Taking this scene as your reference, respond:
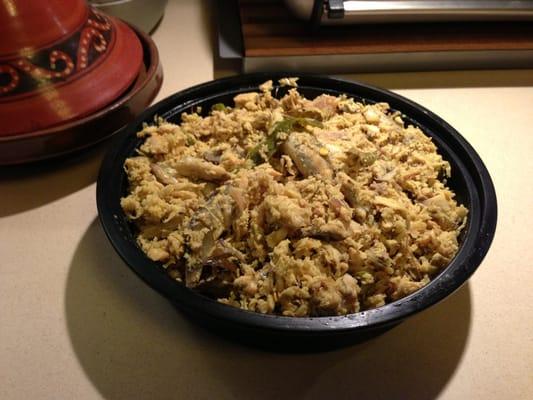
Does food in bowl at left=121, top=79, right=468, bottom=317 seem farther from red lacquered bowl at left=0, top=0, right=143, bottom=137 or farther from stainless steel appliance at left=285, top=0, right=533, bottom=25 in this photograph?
stainless steel appliance at left=285, top=0, right=533, bottom=25

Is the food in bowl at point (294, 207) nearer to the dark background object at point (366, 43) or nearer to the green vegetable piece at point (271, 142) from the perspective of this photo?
the green vegetable piece at point (271, 142)

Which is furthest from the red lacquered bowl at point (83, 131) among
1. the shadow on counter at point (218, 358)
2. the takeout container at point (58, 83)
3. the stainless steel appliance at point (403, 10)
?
the stainless steel appliance at point (403, 10)

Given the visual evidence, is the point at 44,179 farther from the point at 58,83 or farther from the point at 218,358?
the point at 218,358

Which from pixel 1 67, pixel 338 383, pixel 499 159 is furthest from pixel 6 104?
pixel 499 159

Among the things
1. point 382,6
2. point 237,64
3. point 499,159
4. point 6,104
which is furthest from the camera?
point 237,64

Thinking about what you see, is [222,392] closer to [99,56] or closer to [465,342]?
[465,342]
